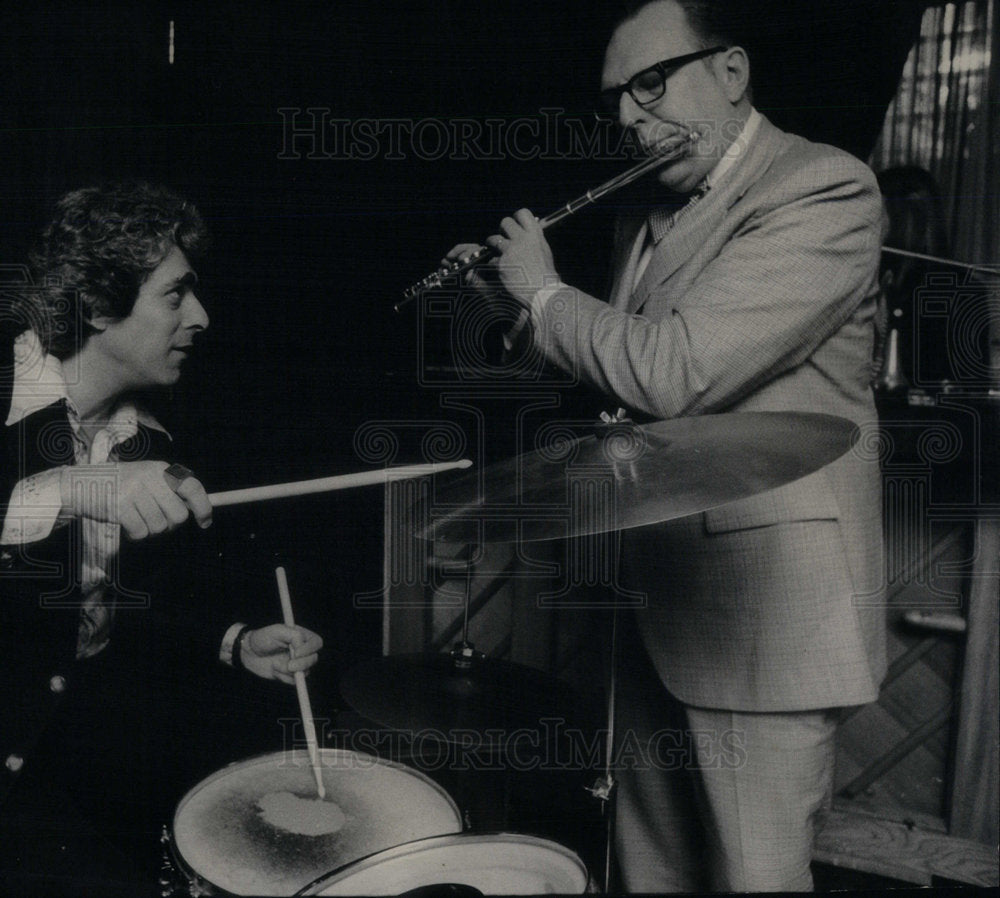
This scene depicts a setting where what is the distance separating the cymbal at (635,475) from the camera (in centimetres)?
88

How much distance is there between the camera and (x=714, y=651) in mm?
1141

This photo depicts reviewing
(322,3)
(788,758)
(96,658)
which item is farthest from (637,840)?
(322,3)

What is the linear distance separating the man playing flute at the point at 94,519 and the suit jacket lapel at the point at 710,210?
1.93 feet

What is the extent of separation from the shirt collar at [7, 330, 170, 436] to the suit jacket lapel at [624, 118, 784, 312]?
27.2 inches

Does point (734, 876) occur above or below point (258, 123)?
below

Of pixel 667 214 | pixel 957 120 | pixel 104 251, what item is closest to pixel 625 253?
pixel 667 214

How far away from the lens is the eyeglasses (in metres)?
1.14

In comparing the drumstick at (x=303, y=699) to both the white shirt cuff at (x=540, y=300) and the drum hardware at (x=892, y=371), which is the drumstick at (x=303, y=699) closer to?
the white shirt cuff at (x=540, y=300)

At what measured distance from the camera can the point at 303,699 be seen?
1153mm

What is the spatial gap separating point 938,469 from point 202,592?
104 centimetres

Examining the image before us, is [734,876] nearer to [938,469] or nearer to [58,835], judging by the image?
[938,469]

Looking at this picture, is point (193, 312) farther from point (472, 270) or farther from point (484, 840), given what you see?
point (484, 840)

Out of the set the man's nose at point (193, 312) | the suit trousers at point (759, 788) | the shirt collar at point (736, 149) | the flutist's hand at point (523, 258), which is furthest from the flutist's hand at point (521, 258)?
the suit trousers at point (759, 788)

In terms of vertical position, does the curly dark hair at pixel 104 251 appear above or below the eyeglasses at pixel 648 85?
below
